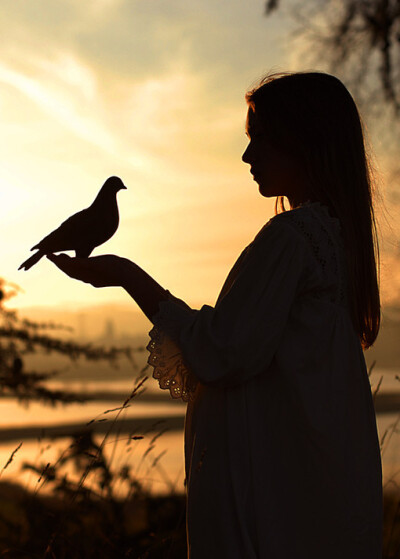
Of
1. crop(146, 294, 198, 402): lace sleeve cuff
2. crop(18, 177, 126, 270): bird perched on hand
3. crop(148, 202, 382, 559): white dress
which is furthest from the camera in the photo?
crop(18, 177, 126, 270): bird perched on hand

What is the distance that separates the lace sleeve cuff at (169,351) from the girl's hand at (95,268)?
6.8 inches

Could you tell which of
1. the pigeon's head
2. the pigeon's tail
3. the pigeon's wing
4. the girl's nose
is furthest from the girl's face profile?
the pigeon's tail

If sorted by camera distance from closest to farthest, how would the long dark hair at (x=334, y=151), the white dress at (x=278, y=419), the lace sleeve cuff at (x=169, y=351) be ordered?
the white dress at (x=278, y=419)
the lace sleeve cuff at (x=169, y=351)
the long dark hair at (x=334, y=151)

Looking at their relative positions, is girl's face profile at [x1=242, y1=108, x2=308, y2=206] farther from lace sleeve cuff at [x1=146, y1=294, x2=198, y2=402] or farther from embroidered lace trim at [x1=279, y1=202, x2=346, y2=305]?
lace sleeve cuff at [x1=146, y1=294, x2=198, y2=402]

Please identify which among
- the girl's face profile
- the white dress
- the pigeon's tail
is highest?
the girl's face profile

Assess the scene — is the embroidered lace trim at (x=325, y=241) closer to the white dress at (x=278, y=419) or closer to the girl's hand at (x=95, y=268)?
the white dress at (x=278, y=419)

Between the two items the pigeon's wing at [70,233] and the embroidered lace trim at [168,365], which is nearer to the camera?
the embroidered lace trim at [168,365]

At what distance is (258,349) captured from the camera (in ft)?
5.95

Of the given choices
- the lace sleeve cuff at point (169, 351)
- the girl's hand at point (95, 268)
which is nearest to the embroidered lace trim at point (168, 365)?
the lace sleeve cuff at point (169, 351)

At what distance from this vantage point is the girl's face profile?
2.10 m

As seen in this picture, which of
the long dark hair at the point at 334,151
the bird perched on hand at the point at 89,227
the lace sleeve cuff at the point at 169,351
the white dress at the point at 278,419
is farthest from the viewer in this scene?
the bird perched on hand at the point at 89,227

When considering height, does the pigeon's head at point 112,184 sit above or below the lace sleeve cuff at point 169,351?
above

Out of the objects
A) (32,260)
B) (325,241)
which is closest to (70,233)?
(32,260)

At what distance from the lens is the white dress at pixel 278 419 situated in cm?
183
